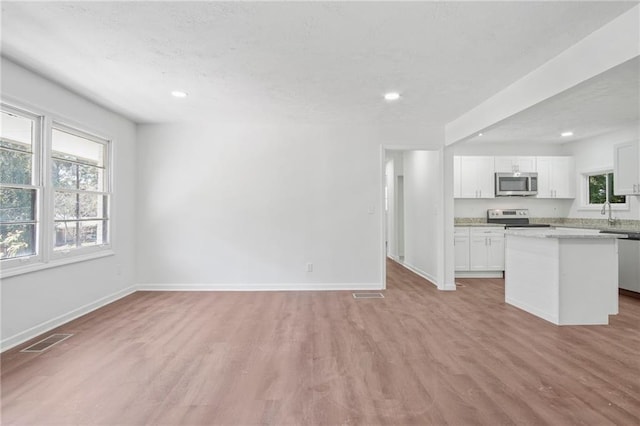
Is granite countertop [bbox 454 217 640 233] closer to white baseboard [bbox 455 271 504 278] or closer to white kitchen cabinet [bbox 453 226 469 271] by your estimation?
white kitchen cabinet [bbox 453 226 469 271]

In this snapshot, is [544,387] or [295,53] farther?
[295,53]

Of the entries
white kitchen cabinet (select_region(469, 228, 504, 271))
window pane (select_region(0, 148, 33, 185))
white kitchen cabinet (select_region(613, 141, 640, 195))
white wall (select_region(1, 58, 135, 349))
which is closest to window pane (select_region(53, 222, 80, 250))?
white wall (select_region(1, 58, 135, 349))

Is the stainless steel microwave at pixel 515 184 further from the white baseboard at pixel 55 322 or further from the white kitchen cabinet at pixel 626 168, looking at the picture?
the white baseboard at pixel 55 322

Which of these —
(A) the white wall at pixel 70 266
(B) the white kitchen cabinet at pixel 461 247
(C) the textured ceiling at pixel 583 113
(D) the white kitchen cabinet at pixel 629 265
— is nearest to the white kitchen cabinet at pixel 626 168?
(C) the textured ceiling at pixel 583 113

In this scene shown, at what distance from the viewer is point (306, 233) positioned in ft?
15.4

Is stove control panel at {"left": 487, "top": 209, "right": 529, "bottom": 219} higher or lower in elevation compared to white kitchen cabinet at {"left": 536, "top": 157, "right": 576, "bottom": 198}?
lower

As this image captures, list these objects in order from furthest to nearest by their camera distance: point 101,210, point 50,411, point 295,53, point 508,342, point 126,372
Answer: point 101,210, point 508,342, point 295,53, point 126,372, point 50,411

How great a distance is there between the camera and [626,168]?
4.66 m

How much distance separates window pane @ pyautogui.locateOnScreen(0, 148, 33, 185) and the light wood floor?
1510 mm

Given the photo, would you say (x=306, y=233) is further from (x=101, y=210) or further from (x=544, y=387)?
(x=544, y=387)

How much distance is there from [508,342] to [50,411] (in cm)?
345

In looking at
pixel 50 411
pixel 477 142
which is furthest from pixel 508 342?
pixel 477 142

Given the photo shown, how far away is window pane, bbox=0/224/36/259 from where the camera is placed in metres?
2.72

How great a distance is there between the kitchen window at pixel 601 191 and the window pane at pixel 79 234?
312 inches
